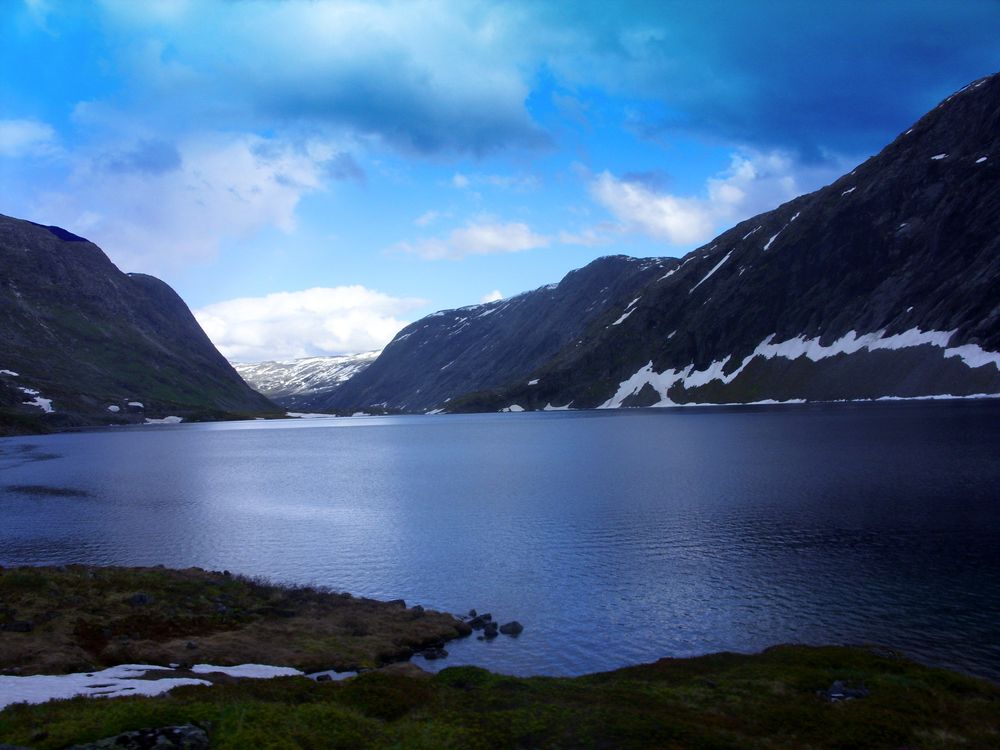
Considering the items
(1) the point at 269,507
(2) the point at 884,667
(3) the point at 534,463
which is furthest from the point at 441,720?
(3) the point at 534,463

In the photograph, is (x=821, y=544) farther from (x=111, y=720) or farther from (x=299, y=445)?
(x=299, y=445)

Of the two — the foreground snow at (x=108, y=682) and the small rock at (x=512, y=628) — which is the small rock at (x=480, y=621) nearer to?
the small rock at (x=512, y=628)

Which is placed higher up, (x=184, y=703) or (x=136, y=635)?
(x=184, y=703)

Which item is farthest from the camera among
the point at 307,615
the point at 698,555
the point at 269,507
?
the point at 269,507

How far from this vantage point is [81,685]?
23562mm

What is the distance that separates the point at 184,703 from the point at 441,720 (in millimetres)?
7074

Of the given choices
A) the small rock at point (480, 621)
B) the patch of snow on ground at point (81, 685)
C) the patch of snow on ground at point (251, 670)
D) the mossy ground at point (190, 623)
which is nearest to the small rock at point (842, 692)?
the small rock at point (480, 621)

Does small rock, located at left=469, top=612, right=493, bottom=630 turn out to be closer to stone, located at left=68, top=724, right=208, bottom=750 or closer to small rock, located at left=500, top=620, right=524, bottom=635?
small rock, located at left=500, top=620, right=524, bottom=635

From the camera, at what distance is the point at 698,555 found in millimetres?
46906

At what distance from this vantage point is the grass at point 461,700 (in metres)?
17.8

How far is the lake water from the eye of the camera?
3347cm

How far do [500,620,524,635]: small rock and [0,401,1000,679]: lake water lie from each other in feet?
1.90

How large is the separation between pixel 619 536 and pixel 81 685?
38.1 meters

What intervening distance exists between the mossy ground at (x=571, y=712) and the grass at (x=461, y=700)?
0.21 ft
